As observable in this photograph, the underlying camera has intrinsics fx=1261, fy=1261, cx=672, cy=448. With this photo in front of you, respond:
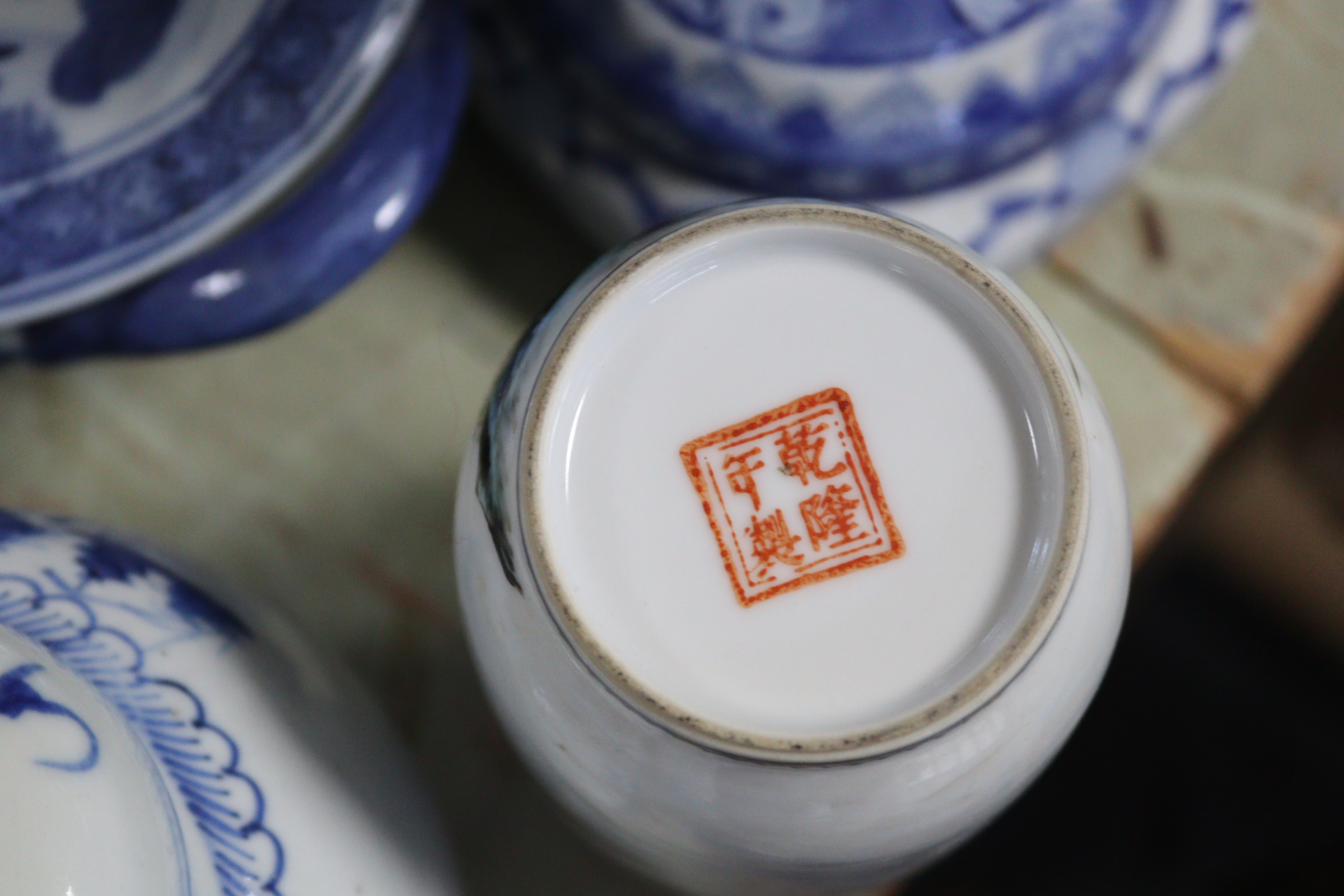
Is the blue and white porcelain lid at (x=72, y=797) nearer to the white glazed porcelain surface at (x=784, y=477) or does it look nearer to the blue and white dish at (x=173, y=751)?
the blue and white dish at (x=173, y=751)

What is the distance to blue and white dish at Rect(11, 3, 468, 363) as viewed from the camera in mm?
425

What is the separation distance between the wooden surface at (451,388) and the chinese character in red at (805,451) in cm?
21

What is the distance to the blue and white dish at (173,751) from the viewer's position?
274mm

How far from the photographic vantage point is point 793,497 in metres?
0.30

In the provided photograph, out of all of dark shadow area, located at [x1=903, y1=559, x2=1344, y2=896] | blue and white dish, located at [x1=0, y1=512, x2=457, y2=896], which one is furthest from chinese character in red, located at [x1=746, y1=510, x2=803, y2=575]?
dark shadow area, located at [x1=903, y1=559, x2=1344, y2=896]

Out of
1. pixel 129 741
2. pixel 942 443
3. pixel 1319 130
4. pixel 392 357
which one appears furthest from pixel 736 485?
pixel 1319 130

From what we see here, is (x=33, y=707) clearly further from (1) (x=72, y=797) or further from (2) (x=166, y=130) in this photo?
(2) (x=166, y=130)

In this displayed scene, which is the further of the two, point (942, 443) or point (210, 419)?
point (210, 419)

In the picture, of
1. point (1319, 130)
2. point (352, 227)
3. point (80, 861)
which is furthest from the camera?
point (1319, 130)

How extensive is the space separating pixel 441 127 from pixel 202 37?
0.09m

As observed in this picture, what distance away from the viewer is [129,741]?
0.30 metres

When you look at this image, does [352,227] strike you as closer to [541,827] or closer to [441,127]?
[441,127]

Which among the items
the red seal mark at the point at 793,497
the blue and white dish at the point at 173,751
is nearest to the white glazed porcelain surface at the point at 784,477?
the red seal mark at the point at 793,497

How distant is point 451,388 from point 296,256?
0.10 meters
